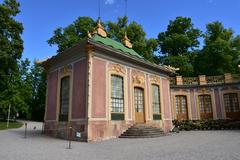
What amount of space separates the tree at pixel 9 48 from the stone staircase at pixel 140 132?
17.5 m

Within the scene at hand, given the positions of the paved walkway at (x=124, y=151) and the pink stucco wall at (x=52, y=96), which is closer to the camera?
the paved walkway at (x=124, y=151)

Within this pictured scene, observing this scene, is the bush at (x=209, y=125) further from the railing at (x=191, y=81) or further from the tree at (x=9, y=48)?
the tree at (x=9, y=48)

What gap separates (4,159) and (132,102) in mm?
8108

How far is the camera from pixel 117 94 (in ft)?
38.5

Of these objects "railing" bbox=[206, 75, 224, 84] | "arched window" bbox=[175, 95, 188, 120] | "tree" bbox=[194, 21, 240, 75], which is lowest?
"arched window" bbox=[175, 95, 188, 120]

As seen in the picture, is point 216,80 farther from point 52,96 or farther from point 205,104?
point 52,96

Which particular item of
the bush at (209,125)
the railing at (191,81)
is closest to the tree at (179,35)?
the railing at (191,81)

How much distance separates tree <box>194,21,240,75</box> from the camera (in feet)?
82.5

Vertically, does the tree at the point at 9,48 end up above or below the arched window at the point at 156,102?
above

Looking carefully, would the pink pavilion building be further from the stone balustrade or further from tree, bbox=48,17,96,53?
tree, bbox=48,17,96,53

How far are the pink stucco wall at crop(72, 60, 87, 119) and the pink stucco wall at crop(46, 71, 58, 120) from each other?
226 cm

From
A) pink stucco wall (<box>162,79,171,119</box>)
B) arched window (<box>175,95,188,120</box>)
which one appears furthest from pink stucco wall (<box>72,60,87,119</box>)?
arched window (<box>175,95,188,120</box>)

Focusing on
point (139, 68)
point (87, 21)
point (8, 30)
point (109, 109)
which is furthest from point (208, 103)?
point (8, 30)

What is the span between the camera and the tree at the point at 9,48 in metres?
23.1
